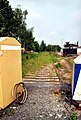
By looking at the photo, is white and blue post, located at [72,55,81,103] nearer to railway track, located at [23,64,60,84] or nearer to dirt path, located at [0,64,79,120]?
dirt path, located at [0,64,79,120]

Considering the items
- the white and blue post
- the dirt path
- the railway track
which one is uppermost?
the white and blue post

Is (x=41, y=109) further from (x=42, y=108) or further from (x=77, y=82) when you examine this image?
(x=77, y=82)

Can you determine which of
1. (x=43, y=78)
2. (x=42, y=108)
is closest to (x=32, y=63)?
(x=43, y=78)

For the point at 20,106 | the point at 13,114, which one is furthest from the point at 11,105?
the point at 13,114

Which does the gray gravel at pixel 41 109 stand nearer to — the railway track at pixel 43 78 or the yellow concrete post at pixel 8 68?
the yellow concrete post at pixel 8 68

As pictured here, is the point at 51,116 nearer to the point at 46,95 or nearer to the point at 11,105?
the point at 11,105

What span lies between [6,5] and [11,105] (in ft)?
81.9

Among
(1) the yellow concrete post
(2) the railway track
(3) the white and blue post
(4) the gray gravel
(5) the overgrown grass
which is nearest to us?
(4) the gray gravel

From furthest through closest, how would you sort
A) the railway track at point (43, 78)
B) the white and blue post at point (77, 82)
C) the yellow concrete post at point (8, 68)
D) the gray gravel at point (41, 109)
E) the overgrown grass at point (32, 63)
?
the overgrown grass at point (32, 63)
the railway track at point (43, 78)
the white and blue post at point (77, 82)
the yellow concrete post at point (8, 68)
the gray gravel at point (41, 109)

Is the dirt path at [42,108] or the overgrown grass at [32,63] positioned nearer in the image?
the dirt path at [42,108]

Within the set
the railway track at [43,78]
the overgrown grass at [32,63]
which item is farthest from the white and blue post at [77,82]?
the overgrown grass at [32,63]

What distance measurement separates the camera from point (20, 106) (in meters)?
5.61

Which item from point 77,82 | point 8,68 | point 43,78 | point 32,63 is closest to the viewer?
point 8,68

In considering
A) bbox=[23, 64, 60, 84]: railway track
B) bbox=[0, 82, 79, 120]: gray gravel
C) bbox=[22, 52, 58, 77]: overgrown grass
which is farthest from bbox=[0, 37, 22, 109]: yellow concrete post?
bbox=[22, 52, 58, 77]: overgrown grass
